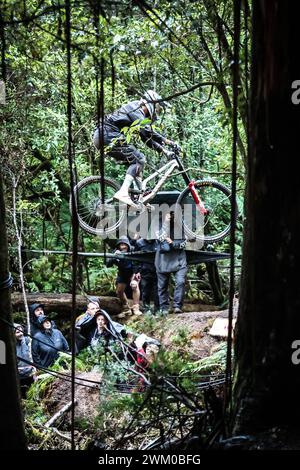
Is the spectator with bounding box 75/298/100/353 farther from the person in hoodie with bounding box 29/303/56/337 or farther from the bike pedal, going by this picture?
the bike pedal

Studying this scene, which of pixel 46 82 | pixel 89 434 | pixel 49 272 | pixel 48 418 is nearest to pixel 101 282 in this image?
pixel 49 272

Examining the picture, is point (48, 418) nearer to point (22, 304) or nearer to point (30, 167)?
point (22, 304)

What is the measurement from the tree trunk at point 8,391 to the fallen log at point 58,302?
7011 millimetres

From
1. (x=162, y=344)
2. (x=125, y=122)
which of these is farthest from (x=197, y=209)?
(x=162, y=344)

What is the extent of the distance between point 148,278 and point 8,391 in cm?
698

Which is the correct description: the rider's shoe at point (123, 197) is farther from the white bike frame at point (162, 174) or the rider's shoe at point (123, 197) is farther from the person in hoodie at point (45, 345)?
the person in hoodie at point (45, 345)

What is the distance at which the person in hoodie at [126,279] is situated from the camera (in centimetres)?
950

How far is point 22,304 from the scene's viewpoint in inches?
376

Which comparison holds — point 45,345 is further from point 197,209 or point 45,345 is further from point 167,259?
point 197,209

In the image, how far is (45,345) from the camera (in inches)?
302

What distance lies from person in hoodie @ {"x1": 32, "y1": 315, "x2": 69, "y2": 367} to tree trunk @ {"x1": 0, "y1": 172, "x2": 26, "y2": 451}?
15.7ft

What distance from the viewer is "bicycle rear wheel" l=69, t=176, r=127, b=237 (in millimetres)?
9195

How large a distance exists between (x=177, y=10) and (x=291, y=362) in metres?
3.07

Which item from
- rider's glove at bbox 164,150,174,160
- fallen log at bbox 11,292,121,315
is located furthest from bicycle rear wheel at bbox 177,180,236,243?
fallen log at bbox 11,292,121,315
